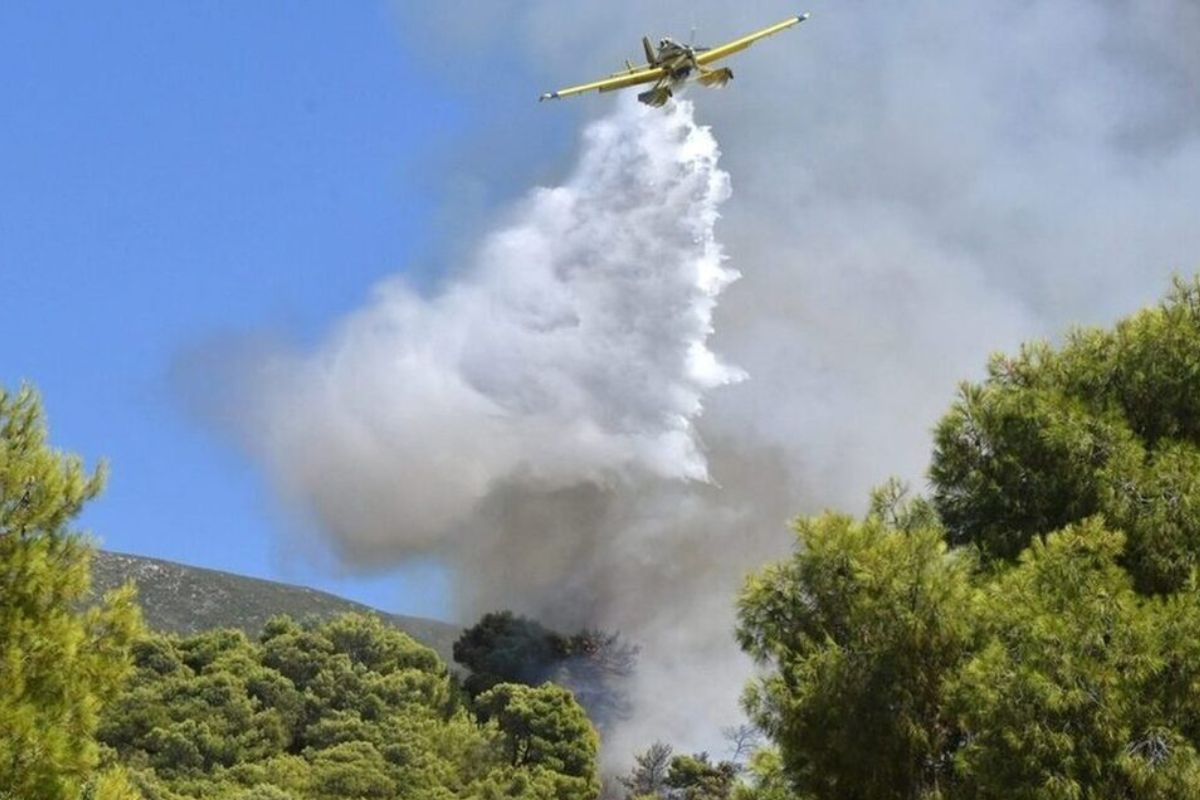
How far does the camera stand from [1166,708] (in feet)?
73.3

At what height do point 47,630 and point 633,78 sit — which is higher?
point 633,78

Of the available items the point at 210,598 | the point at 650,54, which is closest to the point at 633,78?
the point at 650,54

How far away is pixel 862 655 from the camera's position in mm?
25031

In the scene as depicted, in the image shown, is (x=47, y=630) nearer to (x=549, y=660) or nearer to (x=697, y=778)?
(x=697, y=778)

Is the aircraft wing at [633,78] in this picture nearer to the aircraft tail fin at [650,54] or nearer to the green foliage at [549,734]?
the aircraft tail fin at [650,54]

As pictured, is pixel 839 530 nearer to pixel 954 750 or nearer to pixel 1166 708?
pixel 954 750

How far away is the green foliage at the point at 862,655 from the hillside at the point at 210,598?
114 metres

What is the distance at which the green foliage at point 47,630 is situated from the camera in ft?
68.9

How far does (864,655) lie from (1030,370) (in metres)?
6.24

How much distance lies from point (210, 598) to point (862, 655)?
131 m

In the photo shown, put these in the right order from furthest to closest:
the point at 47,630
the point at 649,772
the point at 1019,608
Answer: the point at 649,772 < the point at 1019,608 < the point at 47,630

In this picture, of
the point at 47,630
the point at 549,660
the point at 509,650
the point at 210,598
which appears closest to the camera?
the point at 47,630

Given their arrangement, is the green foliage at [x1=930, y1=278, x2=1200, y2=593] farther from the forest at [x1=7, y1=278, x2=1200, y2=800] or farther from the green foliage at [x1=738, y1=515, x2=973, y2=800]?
the green foliage at [x1=738, y1=515, x2=973, y2=800]

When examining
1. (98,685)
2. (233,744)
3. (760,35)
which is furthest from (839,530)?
(233,744)
